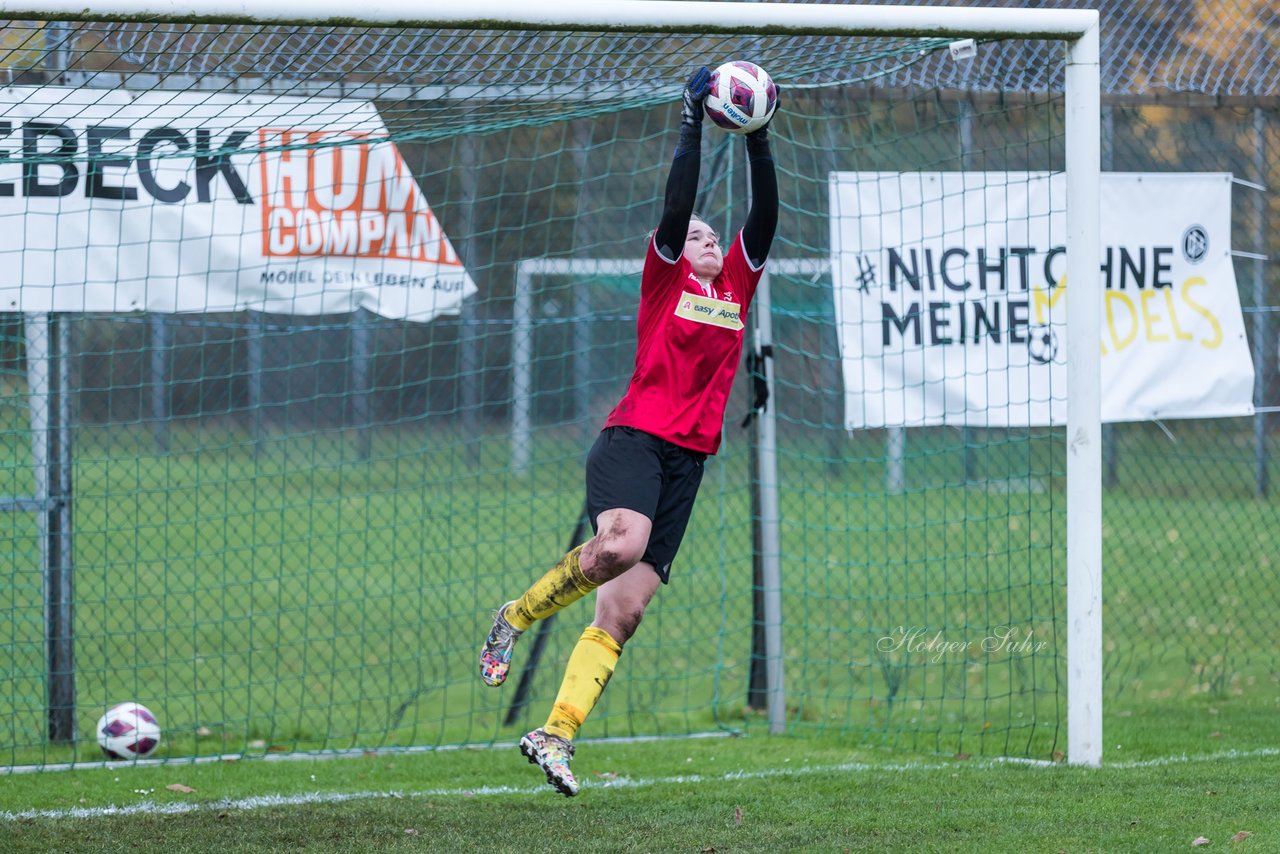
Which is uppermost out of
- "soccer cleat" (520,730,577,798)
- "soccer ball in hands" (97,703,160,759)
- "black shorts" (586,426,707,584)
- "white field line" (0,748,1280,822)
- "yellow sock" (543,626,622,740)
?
"black shorts" (586,426,707,584)

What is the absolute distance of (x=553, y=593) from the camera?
15.4ft

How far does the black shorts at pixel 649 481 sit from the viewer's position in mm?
4594

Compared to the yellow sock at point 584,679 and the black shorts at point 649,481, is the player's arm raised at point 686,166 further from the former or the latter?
the yellow sock at point 584,679

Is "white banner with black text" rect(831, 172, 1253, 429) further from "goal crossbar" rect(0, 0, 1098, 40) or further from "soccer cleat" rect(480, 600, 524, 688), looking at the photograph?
"soccer cleat" rect(480, 600, 524, 688)

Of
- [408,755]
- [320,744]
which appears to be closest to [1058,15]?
[408,755]

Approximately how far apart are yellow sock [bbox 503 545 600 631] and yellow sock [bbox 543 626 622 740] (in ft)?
0.48

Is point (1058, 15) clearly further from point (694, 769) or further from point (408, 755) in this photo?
point (408, 755)

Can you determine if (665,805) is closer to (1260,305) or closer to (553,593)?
(553,593)

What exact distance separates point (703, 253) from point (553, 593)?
1.28 metres

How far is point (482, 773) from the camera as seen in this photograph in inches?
230

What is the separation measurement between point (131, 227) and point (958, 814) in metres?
4.25

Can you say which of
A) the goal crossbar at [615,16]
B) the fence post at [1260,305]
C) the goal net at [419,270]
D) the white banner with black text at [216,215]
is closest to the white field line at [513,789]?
the goal net at [419,270]

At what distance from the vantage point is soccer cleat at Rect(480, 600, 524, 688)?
15.4 ft

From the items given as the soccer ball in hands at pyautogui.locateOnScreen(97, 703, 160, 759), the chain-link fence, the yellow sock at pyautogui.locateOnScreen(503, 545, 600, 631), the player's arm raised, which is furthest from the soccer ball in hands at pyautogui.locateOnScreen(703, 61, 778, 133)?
the soccer ball in hands at pyautogui.locateOnScreen(97, 703, 160, 759)
